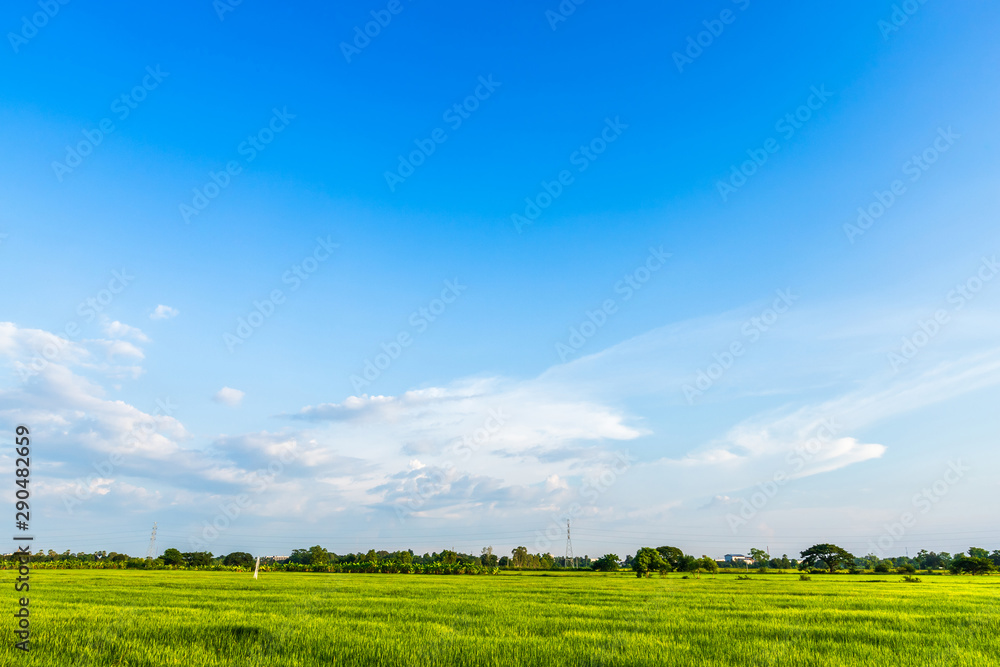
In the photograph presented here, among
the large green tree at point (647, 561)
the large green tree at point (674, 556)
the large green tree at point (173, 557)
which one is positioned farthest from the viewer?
the large green tree at point (173, 557)

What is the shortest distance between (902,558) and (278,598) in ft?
533

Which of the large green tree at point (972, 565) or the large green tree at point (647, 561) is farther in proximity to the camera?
the large green tree at point (972, 565)

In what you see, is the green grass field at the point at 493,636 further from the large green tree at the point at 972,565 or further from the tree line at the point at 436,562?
the large green tree at the point at 972,565

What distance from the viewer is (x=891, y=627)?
533 inches

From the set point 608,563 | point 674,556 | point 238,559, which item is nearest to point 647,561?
point 674,556

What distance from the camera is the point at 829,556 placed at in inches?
3509

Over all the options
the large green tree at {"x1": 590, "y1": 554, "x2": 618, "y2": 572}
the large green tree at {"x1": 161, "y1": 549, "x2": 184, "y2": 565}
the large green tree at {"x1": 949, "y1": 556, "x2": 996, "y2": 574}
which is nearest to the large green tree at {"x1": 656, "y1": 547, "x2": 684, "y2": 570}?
the large green tree at {"x1": 590, "y1": 554, "x2": 618, "y2": 572}

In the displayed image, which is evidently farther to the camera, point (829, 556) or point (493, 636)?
point (829, 556)

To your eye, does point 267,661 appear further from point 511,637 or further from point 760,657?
point 760,657

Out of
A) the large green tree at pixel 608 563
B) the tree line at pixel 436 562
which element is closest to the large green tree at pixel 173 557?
the tree line at pixel 436 562

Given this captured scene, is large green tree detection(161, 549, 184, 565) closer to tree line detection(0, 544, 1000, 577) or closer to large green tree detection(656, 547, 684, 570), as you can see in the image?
tree line detection(0, 544, 1000, 577)

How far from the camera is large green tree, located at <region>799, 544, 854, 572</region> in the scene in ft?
287

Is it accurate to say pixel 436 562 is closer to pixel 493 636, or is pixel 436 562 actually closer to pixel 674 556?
pixel 674 556

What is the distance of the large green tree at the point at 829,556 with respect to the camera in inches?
3449
